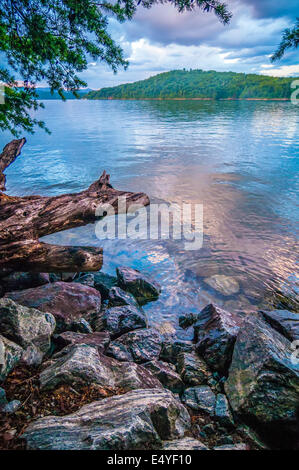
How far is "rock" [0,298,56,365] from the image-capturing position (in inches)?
125

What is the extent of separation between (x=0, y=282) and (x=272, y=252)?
26.7 ft

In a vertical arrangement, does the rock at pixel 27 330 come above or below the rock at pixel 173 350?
above

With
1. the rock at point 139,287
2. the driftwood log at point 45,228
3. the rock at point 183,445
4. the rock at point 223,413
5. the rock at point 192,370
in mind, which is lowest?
the rock at point 139,287

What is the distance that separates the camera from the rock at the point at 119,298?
5.57 metres

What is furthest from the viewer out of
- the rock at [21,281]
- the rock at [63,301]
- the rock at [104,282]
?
the rock at [104,282]

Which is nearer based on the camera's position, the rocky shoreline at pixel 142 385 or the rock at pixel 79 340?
the rocky shoreline at pixel 142 385

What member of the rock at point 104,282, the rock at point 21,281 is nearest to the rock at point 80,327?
the rock at point 104,282

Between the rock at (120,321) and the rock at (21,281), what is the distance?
80.8 inches

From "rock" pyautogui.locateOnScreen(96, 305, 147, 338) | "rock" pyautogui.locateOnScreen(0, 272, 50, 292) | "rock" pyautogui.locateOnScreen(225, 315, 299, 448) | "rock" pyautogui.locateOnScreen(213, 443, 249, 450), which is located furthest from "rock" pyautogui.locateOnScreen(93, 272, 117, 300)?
"rock" pyautogui.locateOnScreen(213, 443, 249, 450)

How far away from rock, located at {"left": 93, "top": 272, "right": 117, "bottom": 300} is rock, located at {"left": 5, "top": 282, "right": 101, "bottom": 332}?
581 millimetres

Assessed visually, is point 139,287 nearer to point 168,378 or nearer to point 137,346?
point 137,346

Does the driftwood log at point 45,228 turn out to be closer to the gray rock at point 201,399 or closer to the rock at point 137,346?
the rock at point 137,346

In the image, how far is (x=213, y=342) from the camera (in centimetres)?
402
